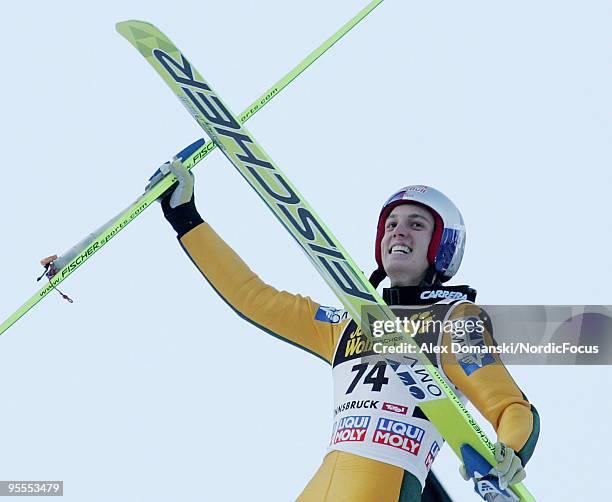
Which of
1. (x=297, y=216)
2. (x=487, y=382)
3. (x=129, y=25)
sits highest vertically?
(x=129, y=25)

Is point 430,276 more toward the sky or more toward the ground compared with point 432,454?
more toward the sky

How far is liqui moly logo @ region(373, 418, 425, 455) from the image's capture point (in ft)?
12.5

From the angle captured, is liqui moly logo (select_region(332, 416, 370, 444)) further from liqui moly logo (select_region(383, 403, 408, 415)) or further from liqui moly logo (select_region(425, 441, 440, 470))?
liqui moly logo (select_region(425, 441, 440, 470))

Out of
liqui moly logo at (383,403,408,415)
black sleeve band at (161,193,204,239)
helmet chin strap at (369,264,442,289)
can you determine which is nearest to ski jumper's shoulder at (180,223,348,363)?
black sleeve band at (161,193,204,239)

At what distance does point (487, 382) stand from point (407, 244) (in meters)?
0.68

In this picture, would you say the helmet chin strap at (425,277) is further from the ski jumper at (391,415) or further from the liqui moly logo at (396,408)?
the liqui moly logo at (396,408)

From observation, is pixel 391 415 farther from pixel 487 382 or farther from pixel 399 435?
pixel 487 382

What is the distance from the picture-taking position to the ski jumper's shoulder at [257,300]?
14.1 ft

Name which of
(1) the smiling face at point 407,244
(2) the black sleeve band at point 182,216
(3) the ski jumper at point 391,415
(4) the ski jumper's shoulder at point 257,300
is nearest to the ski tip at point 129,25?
(2) the black sleeve band at point 182,216

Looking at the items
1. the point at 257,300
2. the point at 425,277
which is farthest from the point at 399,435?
the point at 257,300

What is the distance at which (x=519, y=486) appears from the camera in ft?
12.0

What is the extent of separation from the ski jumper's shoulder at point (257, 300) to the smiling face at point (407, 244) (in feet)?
0.92

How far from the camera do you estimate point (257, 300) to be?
4348mm

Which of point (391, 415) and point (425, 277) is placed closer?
point (391, 415)
